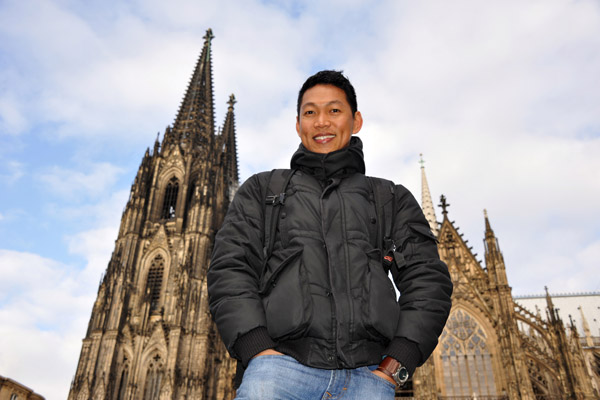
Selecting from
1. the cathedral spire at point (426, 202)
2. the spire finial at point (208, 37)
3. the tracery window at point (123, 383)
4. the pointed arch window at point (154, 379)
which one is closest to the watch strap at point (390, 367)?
the pointed arch window at point (154, 379)

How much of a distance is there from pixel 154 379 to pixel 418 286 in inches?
1110

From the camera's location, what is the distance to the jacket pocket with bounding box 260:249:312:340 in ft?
7.91

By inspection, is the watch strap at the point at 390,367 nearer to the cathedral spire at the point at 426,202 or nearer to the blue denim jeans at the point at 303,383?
the blue denim jeans at the point at 303,383

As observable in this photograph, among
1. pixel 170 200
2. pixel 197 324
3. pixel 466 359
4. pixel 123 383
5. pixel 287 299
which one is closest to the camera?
pixel 287 299

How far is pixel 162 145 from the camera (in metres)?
38.2

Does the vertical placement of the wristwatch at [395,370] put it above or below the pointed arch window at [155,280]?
below

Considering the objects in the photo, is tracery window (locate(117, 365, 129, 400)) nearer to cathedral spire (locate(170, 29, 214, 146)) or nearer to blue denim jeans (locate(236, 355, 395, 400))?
cathedral spire (locate(170, 29, 214, 146))

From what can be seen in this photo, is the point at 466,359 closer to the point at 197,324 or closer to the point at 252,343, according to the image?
the point at 197,324

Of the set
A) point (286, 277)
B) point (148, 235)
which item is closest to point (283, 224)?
point (286, 277)

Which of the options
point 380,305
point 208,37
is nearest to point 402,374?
point 380,305

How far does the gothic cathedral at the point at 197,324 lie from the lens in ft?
74.8

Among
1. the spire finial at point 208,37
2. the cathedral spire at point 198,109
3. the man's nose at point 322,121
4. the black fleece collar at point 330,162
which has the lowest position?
the black fleece collar at point 330,162

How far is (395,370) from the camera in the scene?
2.42 meters

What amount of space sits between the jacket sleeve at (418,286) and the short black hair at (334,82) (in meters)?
0.70
